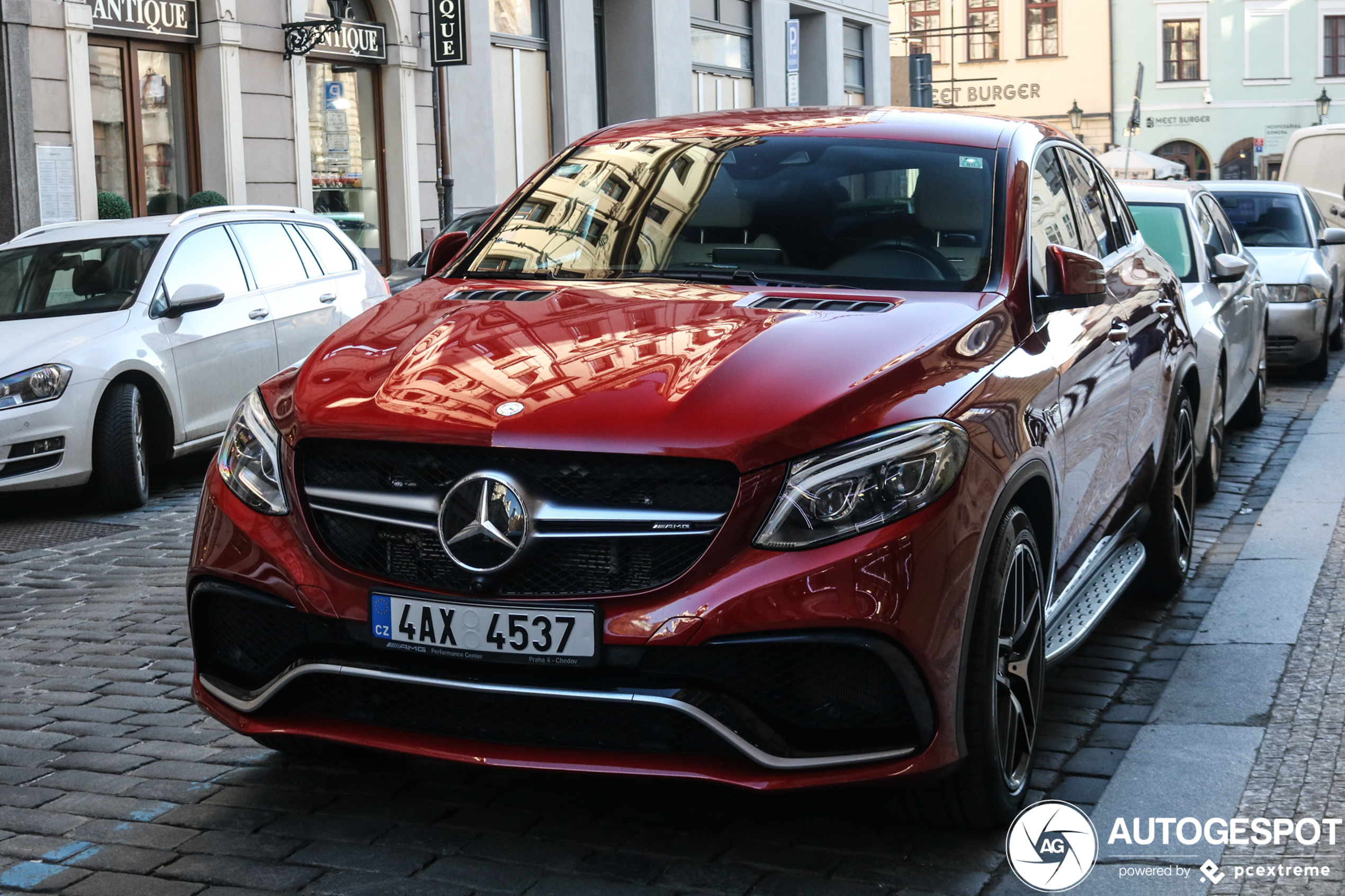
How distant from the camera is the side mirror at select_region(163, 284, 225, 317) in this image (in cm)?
910

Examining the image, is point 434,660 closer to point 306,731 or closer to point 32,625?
point 306,731

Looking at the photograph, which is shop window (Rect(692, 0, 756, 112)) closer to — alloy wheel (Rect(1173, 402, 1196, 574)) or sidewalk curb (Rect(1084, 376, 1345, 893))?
sidewalk curb (Rect(1084, 376, 1345, 893))

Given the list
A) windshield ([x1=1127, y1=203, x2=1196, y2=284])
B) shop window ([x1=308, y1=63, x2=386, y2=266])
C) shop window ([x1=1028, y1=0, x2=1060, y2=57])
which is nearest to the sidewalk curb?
windshield ([x1=1127, y1=203, x2=1196, y2=284])

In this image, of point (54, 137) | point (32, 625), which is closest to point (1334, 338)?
point (54, 137)

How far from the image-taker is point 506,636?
131 inches

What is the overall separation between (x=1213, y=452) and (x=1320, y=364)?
609 centimetres

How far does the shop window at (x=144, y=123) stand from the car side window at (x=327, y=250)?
21.6 feet

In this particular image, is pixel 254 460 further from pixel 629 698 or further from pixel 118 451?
pixel 118 451

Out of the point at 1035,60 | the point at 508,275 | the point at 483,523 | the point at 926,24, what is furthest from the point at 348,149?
the point at 926,24

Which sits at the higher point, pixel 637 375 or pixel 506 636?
pixel 637 375

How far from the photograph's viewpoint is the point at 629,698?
325cm

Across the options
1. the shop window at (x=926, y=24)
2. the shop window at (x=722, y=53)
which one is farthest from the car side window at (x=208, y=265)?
the shop window at (x=926, y=24)

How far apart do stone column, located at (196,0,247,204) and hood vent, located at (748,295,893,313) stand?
14739 millimetres

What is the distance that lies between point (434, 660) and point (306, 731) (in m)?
0.40
